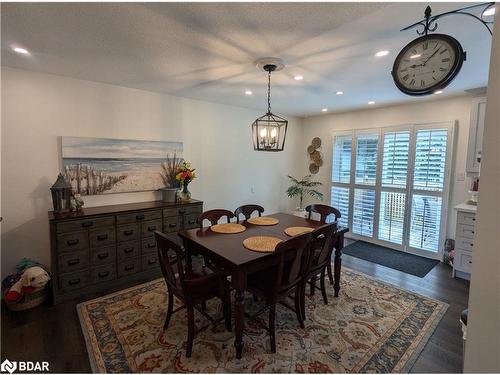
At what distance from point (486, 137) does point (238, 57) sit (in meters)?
2.10

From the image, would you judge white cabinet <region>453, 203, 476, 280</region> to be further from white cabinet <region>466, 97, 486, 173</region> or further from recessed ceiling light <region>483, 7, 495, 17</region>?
recessed ceiling light <region>483, 7, 495, 17</region>

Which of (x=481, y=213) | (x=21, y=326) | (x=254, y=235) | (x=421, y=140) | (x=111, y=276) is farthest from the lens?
(x=421, y=140)

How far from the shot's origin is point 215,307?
8.73ft

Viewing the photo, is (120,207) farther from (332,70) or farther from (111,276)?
(332,70)

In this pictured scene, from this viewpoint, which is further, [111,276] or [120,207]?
[120,207]

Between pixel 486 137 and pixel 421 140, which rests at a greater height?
pixel 421 140

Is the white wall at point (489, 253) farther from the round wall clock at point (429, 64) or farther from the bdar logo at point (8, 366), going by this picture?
the bdar logo at point (8, 366)

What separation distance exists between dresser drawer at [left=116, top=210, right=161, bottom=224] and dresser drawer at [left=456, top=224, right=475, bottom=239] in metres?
4.04

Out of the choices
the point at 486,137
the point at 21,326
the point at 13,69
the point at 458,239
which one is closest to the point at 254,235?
the point at 486,137

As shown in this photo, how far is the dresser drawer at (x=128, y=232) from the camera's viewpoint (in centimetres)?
307

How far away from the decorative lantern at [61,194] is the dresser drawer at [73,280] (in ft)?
2.43

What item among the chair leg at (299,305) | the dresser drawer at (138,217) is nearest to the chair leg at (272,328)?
the chair leg at (299,305)

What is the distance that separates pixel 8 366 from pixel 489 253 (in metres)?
3.00

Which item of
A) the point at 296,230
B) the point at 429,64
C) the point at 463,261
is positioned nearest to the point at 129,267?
the point at 296,230
